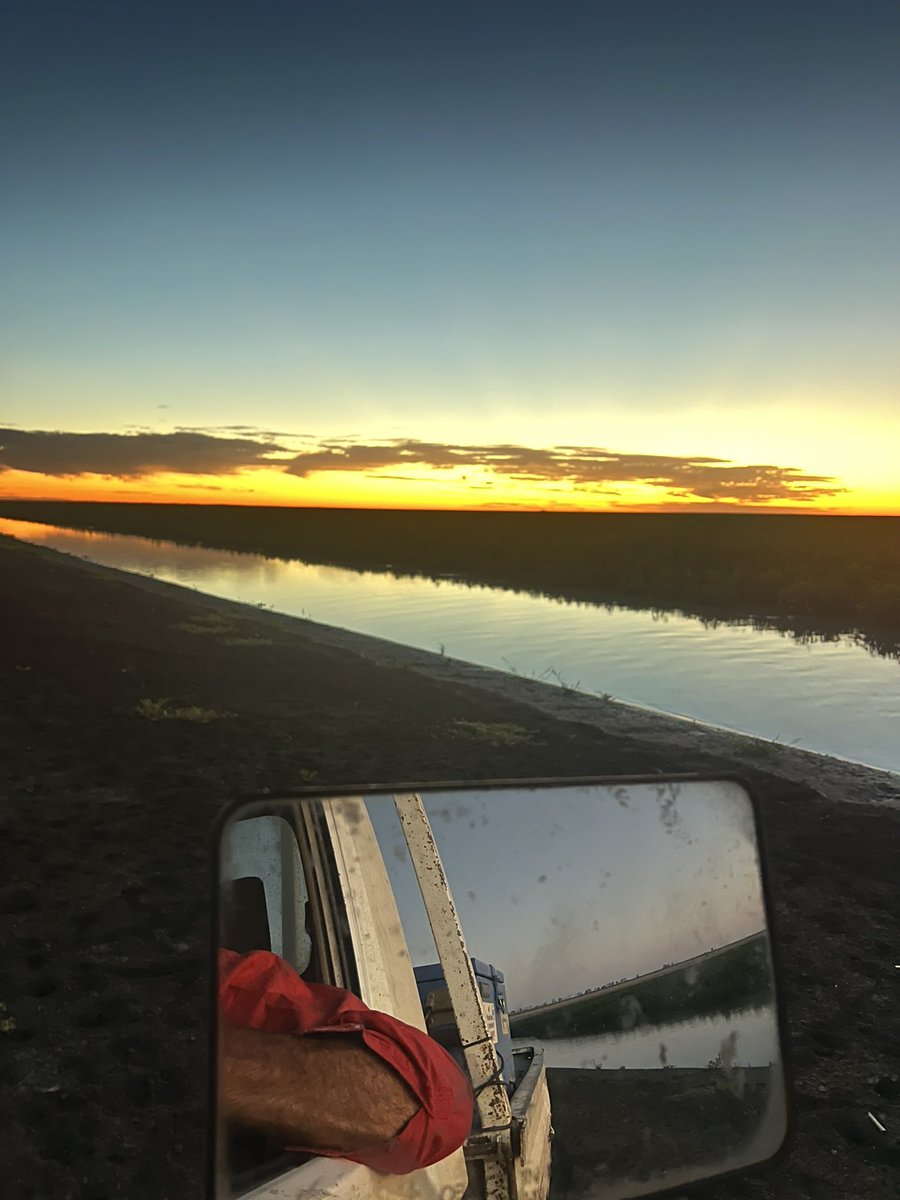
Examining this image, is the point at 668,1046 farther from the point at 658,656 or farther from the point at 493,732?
the point at 658,656

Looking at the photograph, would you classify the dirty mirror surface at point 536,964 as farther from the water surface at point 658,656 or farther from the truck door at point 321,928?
the water surface at point 658,656

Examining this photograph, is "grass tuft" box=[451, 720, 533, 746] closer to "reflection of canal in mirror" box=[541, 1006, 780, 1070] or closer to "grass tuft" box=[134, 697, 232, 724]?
"grass tuft" box=[134, 697, 232, 724]

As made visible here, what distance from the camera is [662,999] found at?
51.4 inches

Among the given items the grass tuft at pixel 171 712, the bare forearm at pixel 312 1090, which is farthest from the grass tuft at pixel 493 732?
the bare forearm at pixel 312 1090

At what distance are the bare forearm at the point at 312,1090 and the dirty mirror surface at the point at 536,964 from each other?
0.02 metres

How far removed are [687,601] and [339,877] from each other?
27162 mm

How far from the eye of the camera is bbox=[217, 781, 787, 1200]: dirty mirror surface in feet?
3.93

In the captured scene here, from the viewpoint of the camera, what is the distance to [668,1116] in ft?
4.30

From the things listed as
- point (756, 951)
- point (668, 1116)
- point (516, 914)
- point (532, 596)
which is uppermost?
point (516, 914)

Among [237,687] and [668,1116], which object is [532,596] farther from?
[668,1116]

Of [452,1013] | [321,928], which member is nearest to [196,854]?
[321,928]

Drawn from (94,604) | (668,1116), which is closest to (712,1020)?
(668,1116)

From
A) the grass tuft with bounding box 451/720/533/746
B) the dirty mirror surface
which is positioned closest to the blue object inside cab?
the dirty mirror surface

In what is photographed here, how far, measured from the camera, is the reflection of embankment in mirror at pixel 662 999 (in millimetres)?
1239
